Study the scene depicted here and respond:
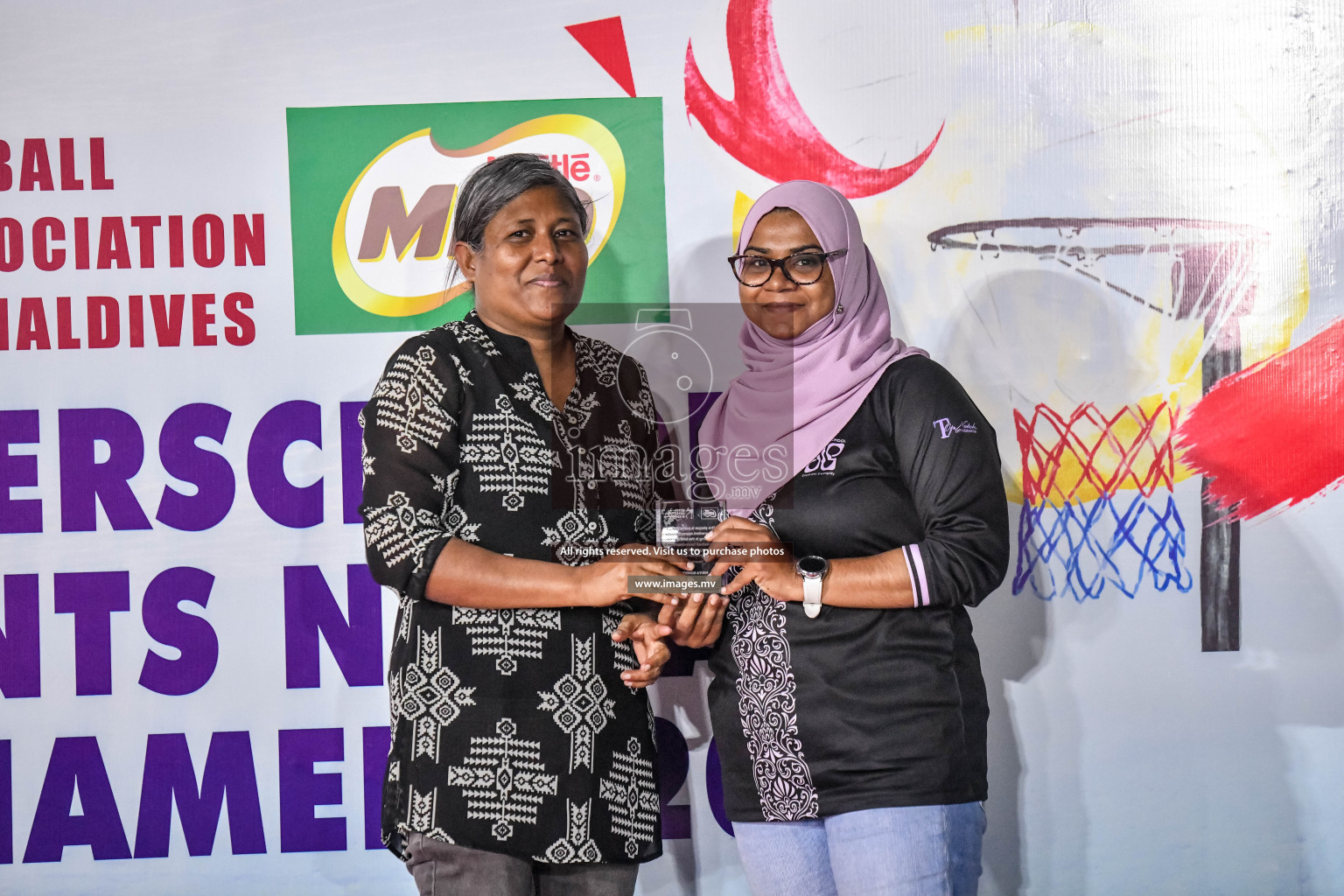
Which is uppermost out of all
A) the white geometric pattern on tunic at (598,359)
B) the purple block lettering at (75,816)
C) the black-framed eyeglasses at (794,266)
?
the black-framed eyeglasses at (794,266)

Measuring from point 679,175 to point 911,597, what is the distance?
123 cm

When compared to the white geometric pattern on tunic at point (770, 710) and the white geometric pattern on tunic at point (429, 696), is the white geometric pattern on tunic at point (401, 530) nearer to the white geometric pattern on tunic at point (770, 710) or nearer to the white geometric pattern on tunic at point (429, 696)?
the white geometric pattern on tunic at point (429, 696)

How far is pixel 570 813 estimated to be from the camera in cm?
180

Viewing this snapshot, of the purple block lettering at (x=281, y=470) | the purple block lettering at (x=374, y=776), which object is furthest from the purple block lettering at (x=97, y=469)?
the purple block lettering at (x=374, y=776)

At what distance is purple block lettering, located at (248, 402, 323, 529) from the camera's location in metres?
2.52

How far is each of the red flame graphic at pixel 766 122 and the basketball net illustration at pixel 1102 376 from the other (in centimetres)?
24

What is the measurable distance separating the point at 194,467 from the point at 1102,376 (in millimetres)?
2182

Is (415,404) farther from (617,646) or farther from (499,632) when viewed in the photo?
(617,646)

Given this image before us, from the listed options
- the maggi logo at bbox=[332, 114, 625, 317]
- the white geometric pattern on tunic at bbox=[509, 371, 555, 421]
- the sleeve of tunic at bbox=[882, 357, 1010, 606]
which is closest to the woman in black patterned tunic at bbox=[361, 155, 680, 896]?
the white geometric pattern on tunic at bbox=[509, 371, 555, 421]

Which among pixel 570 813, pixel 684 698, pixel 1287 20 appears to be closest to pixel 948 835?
pixel 570 813

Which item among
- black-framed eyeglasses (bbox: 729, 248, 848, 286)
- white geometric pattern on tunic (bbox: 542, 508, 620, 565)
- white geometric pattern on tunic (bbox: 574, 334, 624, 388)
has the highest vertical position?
black-framed eyeglasses (bbox: 729, 248, 848, 286)

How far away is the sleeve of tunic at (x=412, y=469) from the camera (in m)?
1.78

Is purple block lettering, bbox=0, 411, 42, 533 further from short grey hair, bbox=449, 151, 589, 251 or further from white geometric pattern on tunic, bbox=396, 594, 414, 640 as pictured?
short grey hair, bbox=449, 151, 589, 251

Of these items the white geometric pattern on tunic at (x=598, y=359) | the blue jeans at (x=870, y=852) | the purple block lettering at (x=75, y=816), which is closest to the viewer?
the blue jeans at (x=870, y=852)
